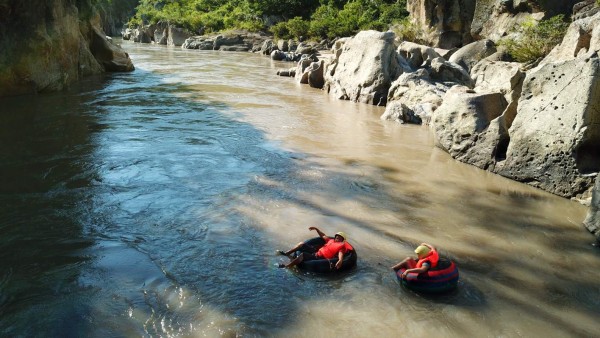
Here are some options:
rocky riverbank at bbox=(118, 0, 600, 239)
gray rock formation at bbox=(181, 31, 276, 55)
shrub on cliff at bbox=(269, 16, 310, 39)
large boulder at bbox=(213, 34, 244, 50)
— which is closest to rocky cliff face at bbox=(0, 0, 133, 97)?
rocky riverbank at bbox=(118, 0, 600, 239)

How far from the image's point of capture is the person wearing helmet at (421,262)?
4727 mm

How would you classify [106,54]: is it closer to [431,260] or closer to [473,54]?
[473,54]

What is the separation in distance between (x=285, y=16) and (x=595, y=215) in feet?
139

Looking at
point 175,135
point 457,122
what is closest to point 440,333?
point 457,122

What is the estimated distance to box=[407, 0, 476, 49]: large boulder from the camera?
24750 mm

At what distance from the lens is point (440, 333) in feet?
14.0

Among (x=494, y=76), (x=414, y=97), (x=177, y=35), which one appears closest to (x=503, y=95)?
(x=414, y=97)

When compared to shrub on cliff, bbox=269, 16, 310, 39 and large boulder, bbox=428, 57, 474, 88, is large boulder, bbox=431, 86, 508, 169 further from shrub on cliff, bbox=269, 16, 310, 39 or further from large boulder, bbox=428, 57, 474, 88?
shrub on cliff, bbox=269, 16, 310, 39

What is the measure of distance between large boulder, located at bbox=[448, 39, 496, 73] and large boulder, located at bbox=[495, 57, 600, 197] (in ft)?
32.9

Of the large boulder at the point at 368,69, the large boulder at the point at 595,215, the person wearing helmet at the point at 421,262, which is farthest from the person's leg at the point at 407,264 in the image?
the large boulder at the point at 368,69

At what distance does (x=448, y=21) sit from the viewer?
25078 millimetres

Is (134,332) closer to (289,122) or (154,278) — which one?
(154,278)

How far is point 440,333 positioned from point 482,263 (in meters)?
1.50

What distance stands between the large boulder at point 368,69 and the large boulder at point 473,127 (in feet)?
18.4
